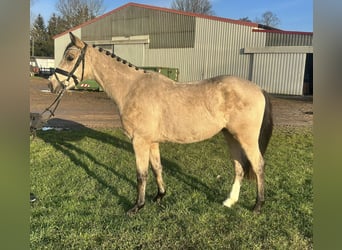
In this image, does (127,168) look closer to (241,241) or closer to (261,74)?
(241,241)

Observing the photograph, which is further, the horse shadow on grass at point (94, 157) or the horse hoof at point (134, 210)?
the horse shadow on grass at point (94, 157)

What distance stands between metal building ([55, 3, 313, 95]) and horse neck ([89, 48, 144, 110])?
21.1 m

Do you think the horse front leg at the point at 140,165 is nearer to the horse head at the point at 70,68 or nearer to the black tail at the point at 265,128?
the horse head at the point at 70,68

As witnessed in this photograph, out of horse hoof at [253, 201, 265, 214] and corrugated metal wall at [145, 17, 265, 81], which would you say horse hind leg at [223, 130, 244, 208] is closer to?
horse hoof at [253, 201, 265, 214]

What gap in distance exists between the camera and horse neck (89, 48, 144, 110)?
4449 millimetres

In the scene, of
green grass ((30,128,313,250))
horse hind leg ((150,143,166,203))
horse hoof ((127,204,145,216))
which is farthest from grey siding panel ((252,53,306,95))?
horse hoof ((127,204,145,216))

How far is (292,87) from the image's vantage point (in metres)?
24.2

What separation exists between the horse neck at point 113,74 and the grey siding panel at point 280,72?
21.9 m

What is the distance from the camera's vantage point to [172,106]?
4258 millimetres

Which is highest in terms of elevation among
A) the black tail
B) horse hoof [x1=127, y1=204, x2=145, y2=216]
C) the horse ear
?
the horse ear

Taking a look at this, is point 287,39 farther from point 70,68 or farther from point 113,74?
point 70,68

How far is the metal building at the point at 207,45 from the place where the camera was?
2419cm

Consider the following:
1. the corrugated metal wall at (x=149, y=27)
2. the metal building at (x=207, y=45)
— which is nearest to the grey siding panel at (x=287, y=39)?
the metal building at (x=207, y=45)
